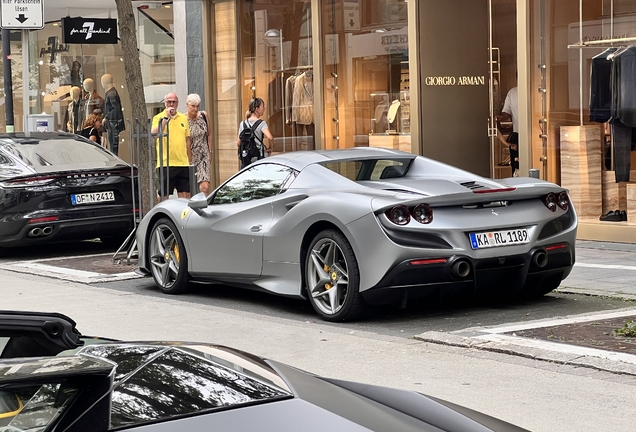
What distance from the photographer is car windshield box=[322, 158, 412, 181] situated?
352 inches

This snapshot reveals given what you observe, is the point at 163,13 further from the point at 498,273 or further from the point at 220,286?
the point at 498,273

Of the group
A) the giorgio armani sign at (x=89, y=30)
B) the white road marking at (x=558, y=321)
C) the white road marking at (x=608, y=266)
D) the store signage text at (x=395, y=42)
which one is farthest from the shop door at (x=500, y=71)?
the giorgio armani sign at (x=89, y=30)

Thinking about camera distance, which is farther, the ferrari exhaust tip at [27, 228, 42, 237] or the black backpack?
the black backpack

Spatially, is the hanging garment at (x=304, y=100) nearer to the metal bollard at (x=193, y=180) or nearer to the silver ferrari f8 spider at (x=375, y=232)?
the metal bollard at (x=193, y=180)

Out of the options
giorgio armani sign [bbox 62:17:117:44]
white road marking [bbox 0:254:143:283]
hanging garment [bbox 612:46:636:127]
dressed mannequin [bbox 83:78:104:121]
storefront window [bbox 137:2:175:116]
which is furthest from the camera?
dressed mannequin [bbox 83:78:104:121]

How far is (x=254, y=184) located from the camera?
9.30 meters

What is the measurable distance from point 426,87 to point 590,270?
Answer: 5426 millimetres

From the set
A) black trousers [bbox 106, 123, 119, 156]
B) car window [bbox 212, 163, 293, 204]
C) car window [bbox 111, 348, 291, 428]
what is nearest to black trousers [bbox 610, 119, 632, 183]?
car window [bbox 212, 163, 293, 204]

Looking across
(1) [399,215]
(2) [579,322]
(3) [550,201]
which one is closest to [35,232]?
(1) [399,215]

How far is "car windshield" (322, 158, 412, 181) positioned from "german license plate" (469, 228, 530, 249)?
1296 millimetres

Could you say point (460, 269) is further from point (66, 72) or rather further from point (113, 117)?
point (66, 72)

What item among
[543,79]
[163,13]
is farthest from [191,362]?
[163,13]

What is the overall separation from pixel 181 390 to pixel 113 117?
68.4ft

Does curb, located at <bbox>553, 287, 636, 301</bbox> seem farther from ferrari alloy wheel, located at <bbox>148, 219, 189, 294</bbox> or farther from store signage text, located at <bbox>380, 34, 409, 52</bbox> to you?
store signage text, located at <bbox>380, 34, 409, 52</bbox>
